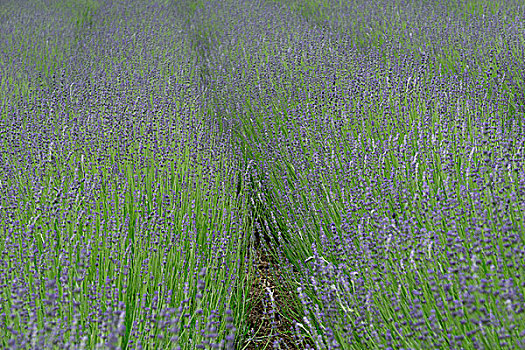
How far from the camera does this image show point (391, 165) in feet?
7.48

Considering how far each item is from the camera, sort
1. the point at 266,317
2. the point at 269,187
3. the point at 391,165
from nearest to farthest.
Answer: the point at 266,317 → the point at 391,165 → the point at 269,187

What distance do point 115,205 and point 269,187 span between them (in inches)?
36.8

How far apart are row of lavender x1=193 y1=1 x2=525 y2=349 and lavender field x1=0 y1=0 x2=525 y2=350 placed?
0.6 inches

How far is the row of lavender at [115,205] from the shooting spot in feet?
4.78

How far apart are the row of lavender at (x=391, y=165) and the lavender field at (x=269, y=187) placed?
2cm

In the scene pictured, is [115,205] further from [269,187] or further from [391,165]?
[391,165]

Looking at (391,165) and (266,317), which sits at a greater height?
(391,165)

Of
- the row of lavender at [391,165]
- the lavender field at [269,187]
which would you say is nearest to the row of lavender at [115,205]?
the lavender field at [269,187]

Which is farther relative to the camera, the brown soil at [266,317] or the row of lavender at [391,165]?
the brown soil at [266,317]

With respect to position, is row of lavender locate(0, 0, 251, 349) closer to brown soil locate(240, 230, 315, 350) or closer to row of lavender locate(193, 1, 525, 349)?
brown soil locate(240, 230, 315, 350)

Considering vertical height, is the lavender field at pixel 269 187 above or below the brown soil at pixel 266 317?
above

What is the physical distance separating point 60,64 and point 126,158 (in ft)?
8.75

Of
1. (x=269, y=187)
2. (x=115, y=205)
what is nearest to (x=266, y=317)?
(x=115, y=205)

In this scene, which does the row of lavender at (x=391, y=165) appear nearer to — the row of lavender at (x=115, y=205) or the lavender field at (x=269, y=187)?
the lavender field at (x=269, y=187)
